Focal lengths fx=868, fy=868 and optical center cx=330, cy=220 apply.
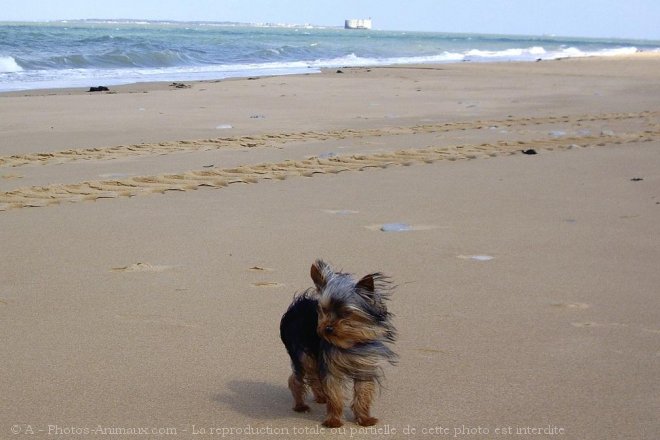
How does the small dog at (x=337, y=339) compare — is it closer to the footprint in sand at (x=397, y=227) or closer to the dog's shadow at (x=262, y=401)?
the dog's shadow at (x=262, y=401)

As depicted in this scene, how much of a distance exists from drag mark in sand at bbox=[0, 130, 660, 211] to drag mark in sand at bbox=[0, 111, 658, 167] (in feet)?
4.36

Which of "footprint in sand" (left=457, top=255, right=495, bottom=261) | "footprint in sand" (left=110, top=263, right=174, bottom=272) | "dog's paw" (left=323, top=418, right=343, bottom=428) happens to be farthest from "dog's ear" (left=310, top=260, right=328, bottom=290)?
"footprint in sand" (left=457, top=255, right=495, bottom=261)

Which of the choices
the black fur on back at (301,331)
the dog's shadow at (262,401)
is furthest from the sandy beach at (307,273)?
the black fur on back at (301,331)

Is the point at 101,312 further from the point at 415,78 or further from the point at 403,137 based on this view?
the point at 415,78

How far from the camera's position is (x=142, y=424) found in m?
2.87

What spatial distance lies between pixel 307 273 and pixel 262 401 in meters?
1.50

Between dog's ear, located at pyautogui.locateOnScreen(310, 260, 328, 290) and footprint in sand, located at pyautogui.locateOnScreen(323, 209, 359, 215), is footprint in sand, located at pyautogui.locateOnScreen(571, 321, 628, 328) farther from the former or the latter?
footprint in sand, located at pyautogui.locateOnScreen(323, 209, 359, 215)

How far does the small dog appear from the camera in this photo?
2.67m

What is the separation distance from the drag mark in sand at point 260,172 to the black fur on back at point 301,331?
12.6 ft

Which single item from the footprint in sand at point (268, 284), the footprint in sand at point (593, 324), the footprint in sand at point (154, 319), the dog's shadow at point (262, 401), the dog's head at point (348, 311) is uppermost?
the dog's head at point (348, 311)

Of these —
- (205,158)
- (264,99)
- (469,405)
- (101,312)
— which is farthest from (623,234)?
(264,99)

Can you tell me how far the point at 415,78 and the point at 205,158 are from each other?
1393 centimetres

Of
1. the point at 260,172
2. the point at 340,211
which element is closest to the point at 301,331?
the point at 340,211

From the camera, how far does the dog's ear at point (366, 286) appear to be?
105 inches
